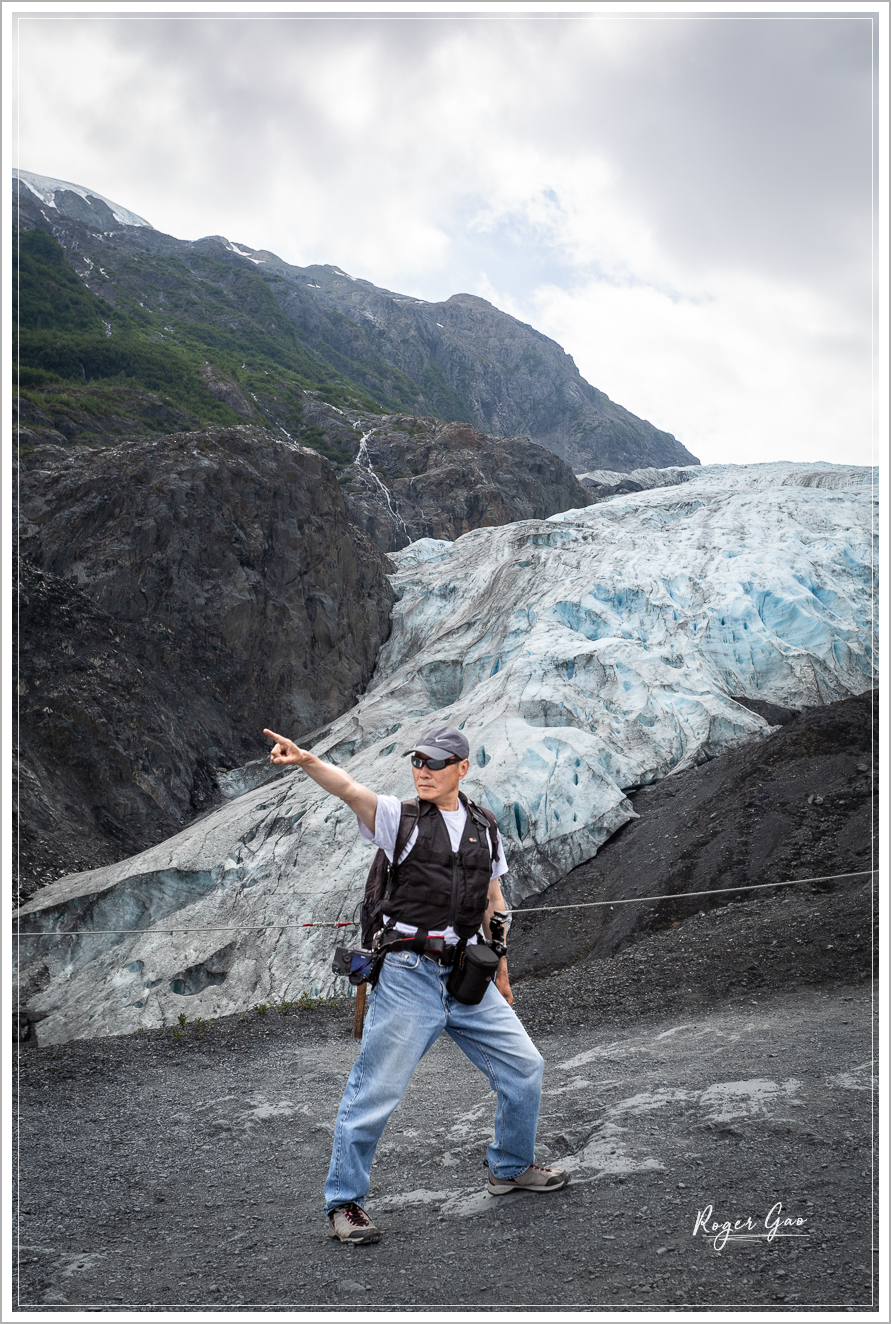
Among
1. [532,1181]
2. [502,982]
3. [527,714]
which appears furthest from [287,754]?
[527,714]

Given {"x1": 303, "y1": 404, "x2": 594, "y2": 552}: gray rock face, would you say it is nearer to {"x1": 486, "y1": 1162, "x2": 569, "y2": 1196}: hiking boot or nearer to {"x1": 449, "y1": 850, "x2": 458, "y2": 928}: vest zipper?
{"x1": 449, "y1": 850, "x2": 458, "y2": 928}: vest zipper

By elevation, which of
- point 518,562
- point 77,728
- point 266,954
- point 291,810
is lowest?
point 266,954

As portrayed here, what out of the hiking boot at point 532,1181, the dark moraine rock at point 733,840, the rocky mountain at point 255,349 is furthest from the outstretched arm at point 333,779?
the rocky mountain at point 255,349

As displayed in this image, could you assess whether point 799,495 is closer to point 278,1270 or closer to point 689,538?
point 689,538

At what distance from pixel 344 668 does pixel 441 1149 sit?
801 inches

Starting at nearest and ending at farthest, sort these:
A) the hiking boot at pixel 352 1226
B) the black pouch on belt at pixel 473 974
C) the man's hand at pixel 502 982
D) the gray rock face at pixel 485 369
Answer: the hiking boot at pixel 352 1226
the black pouch on belt at pixel 473 974
the man's hand at pixel 502 982
the gray rock face at pixel 485 369

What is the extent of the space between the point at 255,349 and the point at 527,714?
199ft

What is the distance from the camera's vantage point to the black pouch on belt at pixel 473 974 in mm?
2992

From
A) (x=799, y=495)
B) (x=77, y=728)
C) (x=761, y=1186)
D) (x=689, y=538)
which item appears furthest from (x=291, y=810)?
(x=799, y=495)

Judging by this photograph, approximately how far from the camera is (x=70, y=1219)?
354cm

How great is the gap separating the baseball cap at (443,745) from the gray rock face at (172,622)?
14600 mm

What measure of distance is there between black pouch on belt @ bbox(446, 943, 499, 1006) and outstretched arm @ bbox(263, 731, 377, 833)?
2.08 ft

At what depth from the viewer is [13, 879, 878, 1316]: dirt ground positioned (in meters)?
2.63

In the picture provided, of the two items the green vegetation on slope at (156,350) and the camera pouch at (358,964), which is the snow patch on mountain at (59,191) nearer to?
the green vegetation on slope at (156,350)
